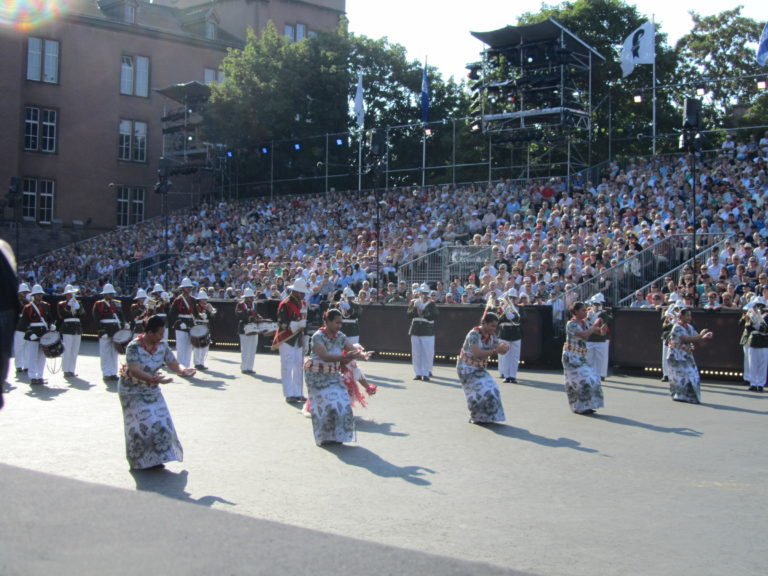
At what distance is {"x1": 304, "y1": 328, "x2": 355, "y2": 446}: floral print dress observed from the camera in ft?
32.5

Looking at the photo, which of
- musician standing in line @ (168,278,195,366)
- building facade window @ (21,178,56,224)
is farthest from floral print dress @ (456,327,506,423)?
building facade window @ (21,178,56,224)

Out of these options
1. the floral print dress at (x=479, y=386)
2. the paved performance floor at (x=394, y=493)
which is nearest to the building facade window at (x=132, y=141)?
the paved performance floor at (x=394, y=493)

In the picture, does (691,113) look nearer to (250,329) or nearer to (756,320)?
(756,320)

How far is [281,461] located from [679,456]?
4556mm

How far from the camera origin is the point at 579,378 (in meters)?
12.8

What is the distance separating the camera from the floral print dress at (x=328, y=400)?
9914 millimetres

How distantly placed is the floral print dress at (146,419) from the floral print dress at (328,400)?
1.88 m

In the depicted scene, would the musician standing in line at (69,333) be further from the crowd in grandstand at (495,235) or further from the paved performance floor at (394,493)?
the crowd in grandstand at (495,235)

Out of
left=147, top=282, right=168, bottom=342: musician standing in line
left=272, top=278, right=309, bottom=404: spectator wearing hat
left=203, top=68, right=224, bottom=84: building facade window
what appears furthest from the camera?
left=203, top=68, right=224, bottom=84: building facade window

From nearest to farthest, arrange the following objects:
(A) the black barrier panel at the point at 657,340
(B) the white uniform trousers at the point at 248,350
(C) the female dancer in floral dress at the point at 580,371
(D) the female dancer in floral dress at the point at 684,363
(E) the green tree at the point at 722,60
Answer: (C) the female dancer in floral dress at the point at 580,371 → (D) the female dancer in floral dress at the point at 684,363 → (A) the black barrier panel at the point at 657,340 → (B) the white uniform trousers at the point at 248,350 → (E) the green tree at the point at 722,60

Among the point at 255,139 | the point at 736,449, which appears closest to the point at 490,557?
the point at 736,449

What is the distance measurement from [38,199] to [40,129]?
410cm

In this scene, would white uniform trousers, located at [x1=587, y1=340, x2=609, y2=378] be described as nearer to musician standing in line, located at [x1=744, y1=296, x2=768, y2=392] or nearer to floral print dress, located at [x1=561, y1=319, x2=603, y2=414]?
musician standing in line, located at [x1=744, y1=296, x2=768, y2=392]

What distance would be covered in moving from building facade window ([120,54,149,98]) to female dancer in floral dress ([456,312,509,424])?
44477mm
